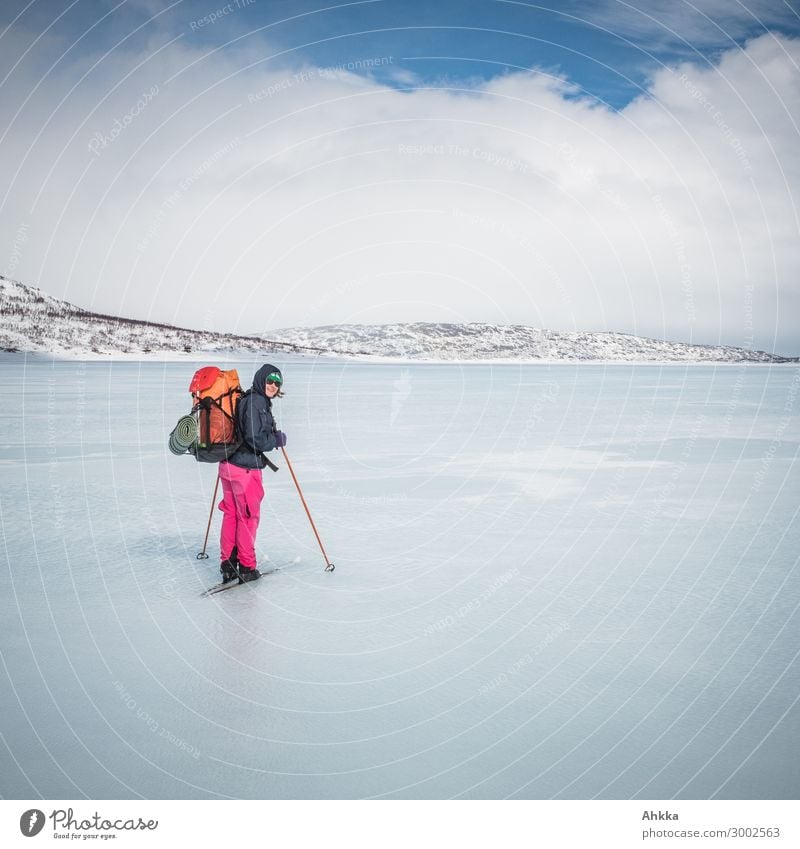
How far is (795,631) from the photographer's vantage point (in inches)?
168

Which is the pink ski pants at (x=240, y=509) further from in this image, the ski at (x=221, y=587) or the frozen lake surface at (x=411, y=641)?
the frozen lake surface at (x=411, y=641)

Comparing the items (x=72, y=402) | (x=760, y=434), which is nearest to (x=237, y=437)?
(x=760, y=434)

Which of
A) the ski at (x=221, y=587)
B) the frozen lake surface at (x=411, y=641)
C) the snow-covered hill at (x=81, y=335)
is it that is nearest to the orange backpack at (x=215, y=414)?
the ski at (x=221, y=587)

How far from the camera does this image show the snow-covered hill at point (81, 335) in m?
81.0

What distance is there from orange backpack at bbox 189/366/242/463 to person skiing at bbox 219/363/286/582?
0.06 metres

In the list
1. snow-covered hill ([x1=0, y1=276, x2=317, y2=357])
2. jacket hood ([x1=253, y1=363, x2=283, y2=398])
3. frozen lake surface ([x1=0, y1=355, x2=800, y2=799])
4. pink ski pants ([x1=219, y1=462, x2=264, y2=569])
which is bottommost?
frozen lake surface ([x1=0, y1=355, x2=800, y2=799])

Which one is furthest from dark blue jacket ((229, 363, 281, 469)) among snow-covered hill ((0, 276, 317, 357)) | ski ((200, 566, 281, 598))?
snow-covered hill ((0, 276, 317, 357))

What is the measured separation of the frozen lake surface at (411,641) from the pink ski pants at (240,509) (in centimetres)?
32

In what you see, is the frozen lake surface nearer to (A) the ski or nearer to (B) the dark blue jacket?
(A) the ski

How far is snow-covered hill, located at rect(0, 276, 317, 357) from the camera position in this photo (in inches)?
3189

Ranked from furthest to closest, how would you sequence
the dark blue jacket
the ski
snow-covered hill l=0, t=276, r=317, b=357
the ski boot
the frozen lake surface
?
1. snow-covered hill l=0, t=276, r=317, b=357
2. the ski boot
3. the dark blue jacket
4. the ski
5. the frozen lake surface
